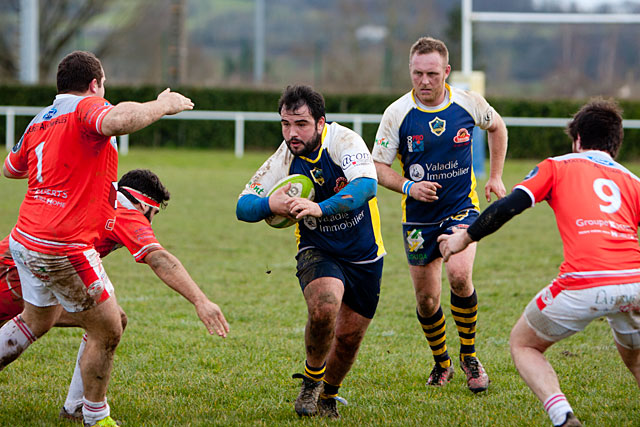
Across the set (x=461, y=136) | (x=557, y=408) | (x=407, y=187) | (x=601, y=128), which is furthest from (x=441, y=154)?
(x=557, y=408)

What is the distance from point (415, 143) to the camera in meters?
5.95

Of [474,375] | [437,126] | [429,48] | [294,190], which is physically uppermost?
[429,48]

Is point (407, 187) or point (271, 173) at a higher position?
point (271, 173)

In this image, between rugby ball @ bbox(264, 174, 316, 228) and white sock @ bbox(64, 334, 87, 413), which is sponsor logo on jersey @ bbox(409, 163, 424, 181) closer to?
rugby ball @ bbox(264, 174, 316, 228)

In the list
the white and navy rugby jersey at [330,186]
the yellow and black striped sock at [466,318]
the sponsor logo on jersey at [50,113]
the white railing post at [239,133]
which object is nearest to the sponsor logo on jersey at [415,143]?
the white and navy rugby jersey at [330,186]

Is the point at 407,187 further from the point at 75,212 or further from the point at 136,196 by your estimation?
the point at 75,212

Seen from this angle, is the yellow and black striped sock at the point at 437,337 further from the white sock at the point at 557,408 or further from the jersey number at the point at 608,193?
the jersey number at the point at 608,193

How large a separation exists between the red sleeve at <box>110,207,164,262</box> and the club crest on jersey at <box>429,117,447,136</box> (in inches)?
88.5

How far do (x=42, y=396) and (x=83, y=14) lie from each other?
124 feet

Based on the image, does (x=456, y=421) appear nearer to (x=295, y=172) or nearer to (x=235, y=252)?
(x=295, y=172)

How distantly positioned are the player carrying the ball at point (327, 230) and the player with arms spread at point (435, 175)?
826 millimetres

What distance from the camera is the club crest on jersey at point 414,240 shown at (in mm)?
5957

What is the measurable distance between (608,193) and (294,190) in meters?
1.81

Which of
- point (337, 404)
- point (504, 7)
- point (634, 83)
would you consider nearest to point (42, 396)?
point (337, 404)
